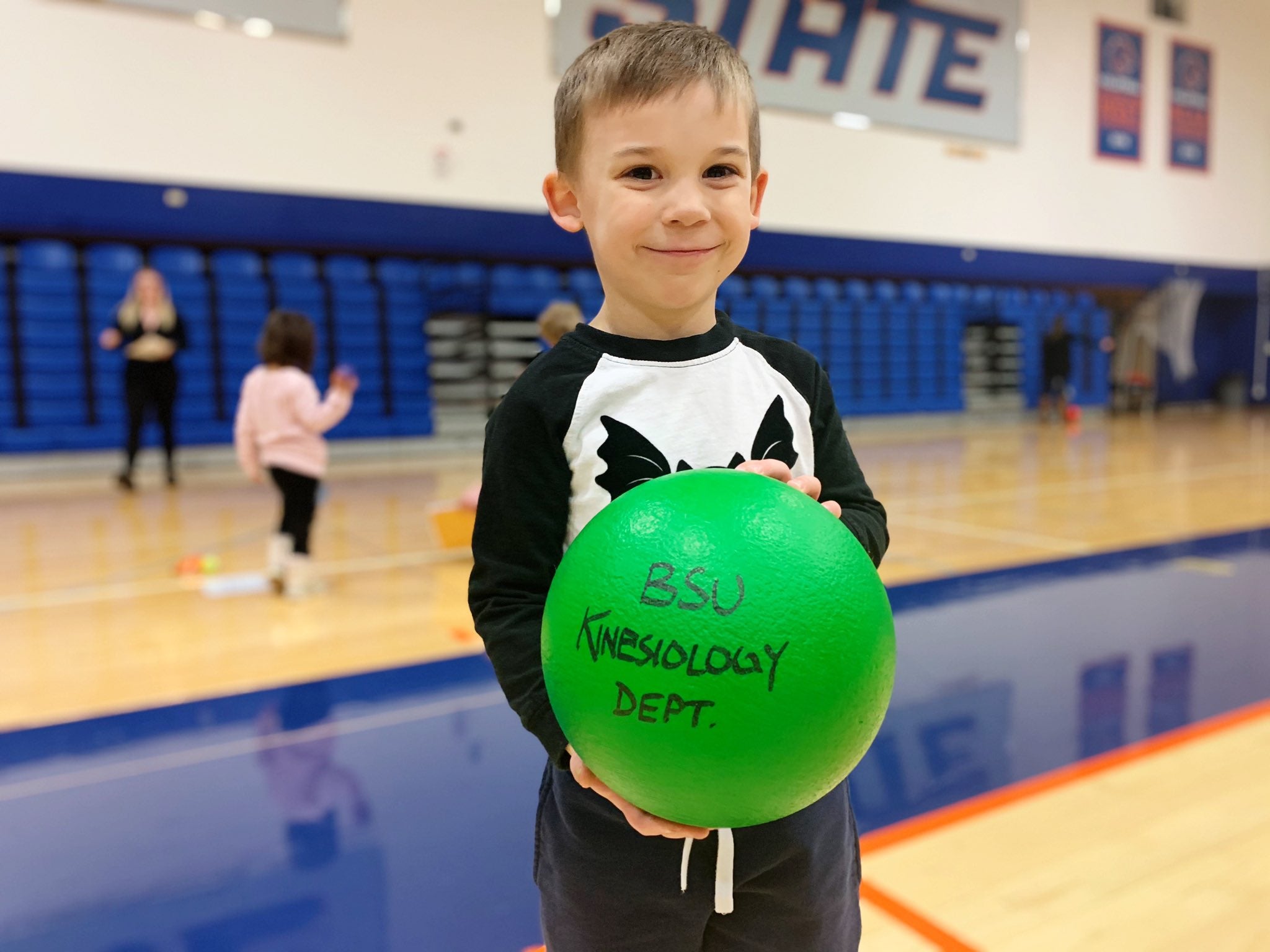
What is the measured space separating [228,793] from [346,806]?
300 mm

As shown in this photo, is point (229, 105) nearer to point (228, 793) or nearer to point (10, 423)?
point (10, 423)

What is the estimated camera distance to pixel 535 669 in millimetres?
914

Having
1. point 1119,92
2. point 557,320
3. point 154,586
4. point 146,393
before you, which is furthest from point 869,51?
point 154,586

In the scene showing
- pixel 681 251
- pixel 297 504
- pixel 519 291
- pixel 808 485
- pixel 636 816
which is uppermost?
pixel 519 291

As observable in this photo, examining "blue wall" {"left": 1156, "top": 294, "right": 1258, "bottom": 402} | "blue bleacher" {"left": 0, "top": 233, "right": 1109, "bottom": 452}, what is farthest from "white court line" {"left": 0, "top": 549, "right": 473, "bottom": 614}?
"blue wall" {"left": 1156, "top": 294, "right": 1258, "bottom": 402}

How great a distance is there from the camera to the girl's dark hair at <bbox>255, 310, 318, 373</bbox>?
12.8 feet

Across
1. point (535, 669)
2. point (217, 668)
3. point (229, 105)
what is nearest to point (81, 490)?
point (229, 105)

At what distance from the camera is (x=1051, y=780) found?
2.22 metres

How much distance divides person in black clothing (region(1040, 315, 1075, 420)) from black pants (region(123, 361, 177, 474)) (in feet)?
33.1

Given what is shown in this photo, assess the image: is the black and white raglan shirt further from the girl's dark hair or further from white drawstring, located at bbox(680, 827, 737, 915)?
the girl's dark hair

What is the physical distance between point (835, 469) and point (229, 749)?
6.48 ft

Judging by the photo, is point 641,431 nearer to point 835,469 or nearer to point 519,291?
point 835,469

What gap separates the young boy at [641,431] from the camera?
89 centimetres

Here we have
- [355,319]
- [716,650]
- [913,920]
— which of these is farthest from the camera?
[355,319]
